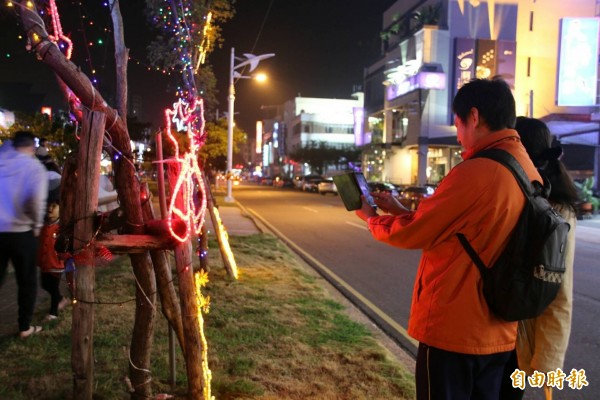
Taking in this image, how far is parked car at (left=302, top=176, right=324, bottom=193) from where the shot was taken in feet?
153

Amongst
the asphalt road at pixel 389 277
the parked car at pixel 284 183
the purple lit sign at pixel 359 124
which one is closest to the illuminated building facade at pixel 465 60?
the purple lit sign at pixel 359 124

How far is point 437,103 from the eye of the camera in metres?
39.0

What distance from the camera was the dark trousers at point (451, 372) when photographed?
2039 millimetres

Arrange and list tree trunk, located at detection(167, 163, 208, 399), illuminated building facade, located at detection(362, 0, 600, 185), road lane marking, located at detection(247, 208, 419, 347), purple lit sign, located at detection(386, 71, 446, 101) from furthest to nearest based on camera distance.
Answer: illuminated building facade, located at detection(362, 0, 600, 185) < purple lit sign, located at detection(386, 71, 446, 101) < road lane marking, located at detection(247, 208, 419, 347) < tree trunk, located at detection(167, 163, 208, 399)

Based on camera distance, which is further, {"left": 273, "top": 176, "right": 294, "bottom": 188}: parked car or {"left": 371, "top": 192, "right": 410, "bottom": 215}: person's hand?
{"left": 273, "top": 176, "right": 294, "bottom": 188}: parked car

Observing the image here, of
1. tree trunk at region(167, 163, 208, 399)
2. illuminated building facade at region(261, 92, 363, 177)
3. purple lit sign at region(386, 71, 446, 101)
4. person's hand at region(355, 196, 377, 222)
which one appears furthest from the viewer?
illuminated building facade at region(261, 92, 363, 177)

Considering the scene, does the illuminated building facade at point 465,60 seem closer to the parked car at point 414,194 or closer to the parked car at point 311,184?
the parked car at point 311,184

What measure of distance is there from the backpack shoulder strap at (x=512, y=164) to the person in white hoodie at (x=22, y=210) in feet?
12.7

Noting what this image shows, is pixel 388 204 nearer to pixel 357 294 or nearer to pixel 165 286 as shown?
pixel 165 286

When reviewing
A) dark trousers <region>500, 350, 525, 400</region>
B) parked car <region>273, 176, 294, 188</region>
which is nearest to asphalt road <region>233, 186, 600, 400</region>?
dark trousers <region>500, 350, 525, 400</region>

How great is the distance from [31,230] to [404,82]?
39.6 meters

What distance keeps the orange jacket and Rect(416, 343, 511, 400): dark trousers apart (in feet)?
0.20

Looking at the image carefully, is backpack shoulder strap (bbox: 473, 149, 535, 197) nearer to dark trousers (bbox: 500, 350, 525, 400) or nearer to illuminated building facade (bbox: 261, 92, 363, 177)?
dark trousers (bbox: 500, 350, 525, 400)

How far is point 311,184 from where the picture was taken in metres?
47.7
